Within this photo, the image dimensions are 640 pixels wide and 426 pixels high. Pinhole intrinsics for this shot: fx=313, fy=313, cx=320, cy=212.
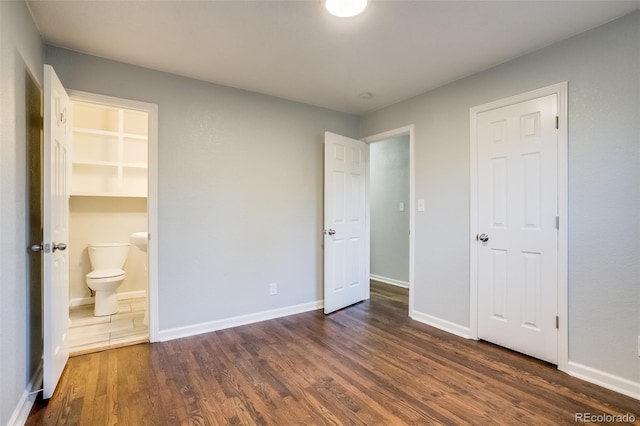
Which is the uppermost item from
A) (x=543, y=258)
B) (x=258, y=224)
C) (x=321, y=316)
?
(x=258, y=224)

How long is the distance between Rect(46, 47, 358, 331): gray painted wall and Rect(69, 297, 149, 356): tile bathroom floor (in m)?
0.37

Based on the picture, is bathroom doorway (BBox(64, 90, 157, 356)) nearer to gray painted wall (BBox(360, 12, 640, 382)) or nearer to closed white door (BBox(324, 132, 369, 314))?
closed white door (BBox(324, 132, 369, 314))

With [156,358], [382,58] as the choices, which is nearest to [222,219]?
[156,358]

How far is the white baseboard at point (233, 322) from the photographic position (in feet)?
9.20

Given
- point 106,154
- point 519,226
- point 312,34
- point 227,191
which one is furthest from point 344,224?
point 106,154

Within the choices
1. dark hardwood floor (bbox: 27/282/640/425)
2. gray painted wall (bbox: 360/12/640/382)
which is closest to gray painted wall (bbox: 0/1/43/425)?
dark hardwood floor (bbox: 27/282/640/425)

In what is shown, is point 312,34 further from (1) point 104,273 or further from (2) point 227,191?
(1) point 104,273

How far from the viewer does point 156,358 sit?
2436 mm

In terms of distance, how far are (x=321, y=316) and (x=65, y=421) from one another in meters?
2.24

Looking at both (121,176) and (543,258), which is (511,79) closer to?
(543,258)

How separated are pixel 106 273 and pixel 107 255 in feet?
1.24

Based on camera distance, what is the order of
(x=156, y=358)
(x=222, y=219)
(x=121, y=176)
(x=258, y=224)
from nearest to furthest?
(x=156, y=358) < (x=222, y=219) < (x=258, y=224) < (x=121, y=176)

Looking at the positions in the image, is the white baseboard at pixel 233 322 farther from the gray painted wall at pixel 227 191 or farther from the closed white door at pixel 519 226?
the closed white door at pixel 519 226

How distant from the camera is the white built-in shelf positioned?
12.2 ft
